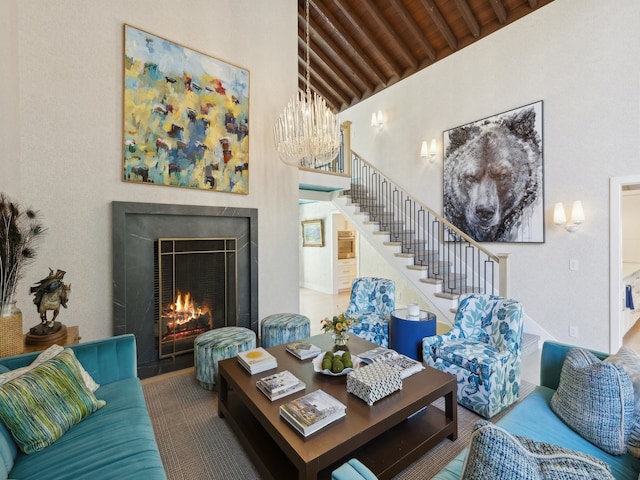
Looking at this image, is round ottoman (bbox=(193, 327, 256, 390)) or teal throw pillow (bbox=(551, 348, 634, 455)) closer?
teal throw pillow (bbox=(551, 348, 634, 455))

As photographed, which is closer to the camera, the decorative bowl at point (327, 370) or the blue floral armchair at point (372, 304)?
the decorative bowl at point (327, 370)

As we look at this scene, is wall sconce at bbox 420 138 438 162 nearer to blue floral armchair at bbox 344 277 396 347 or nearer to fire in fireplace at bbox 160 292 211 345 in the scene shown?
blue floral armchair at bbox 344 277 396 347

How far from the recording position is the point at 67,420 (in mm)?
1551

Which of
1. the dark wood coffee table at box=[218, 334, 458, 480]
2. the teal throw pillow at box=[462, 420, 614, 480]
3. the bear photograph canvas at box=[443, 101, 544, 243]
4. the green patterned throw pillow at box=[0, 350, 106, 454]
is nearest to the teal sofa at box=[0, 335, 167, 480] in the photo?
the green patterned throw pillow at box=[0, 350, 106, 454]

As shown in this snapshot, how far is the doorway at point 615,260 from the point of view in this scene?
138 inches

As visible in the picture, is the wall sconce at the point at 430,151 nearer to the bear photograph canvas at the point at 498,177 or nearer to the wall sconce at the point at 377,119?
the bear photograph canvas at the point at 498,177

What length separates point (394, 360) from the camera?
2244 millimetres

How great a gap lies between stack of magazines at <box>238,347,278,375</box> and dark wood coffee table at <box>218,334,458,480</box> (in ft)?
0.15

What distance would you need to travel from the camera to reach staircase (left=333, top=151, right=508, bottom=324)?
14.6 feet

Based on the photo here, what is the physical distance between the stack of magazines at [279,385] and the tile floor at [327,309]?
2586mm

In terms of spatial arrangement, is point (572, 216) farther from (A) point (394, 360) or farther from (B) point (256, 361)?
(B) point (256, 361)

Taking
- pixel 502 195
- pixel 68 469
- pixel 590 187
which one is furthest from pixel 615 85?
pixel 68 469

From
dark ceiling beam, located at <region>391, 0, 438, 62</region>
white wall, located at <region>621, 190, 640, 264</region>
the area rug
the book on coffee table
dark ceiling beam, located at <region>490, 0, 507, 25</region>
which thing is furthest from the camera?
white wall, located at <region>621, 190, 640, 264</region>

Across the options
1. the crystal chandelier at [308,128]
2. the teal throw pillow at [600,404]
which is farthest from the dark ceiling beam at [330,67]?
the teal throw pillow at [600,404]
